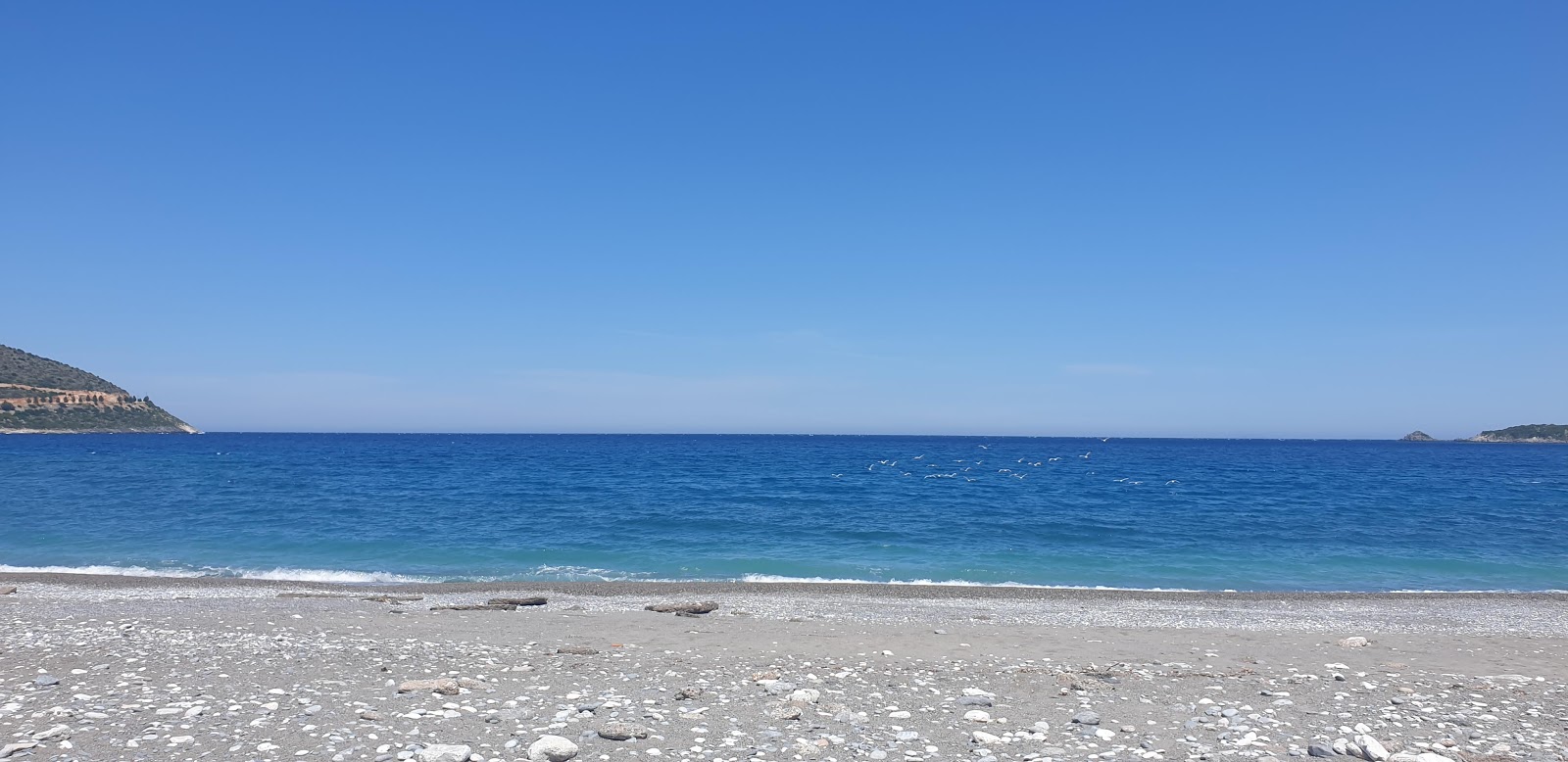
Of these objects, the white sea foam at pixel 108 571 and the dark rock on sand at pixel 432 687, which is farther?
the white sea foam at pixel 108 571

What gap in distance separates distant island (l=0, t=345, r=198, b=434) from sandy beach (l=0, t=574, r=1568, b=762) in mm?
142053

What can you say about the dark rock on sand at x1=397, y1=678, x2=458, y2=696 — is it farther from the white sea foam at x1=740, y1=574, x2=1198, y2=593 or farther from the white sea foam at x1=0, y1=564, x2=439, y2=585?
the white sea foam at x1=0, y1=564, x2=439, y2=585

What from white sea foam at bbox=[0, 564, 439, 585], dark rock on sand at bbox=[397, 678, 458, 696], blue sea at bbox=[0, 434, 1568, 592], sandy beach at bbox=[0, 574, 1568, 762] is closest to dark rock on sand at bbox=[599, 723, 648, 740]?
sandy beach at bbox=[0, 574, 1568, 762]

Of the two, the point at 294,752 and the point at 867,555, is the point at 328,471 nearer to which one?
the point at 867,555

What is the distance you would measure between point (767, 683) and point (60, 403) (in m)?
164

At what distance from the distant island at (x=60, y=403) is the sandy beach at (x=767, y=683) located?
14205cm

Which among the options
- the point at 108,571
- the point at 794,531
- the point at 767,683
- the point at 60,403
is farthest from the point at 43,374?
the point at 767,683

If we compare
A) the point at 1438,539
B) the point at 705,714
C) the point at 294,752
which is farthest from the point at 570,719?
the point at 1438,539

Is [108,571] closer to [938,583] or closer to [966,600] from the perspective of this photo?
[938,583]

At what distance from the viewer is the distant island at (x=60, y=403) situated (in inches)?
4921

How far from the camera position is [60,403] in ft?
438

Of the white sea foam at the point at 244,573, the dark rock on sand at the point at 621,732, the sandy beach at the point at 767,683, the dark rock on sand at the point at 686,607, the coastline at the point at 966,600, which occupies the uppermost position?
the dark rock on sand at the point at 621,732

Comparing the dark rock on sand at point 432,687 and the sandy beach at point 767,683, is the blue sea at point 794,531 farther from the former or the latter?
the dark rock on sand at point 432,687

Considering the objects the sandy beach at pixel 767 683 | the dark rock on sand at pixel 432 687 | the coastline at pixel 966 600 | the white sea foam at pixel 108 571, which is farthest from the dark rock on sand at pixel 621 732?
the white sea foam at pixel 108 571
